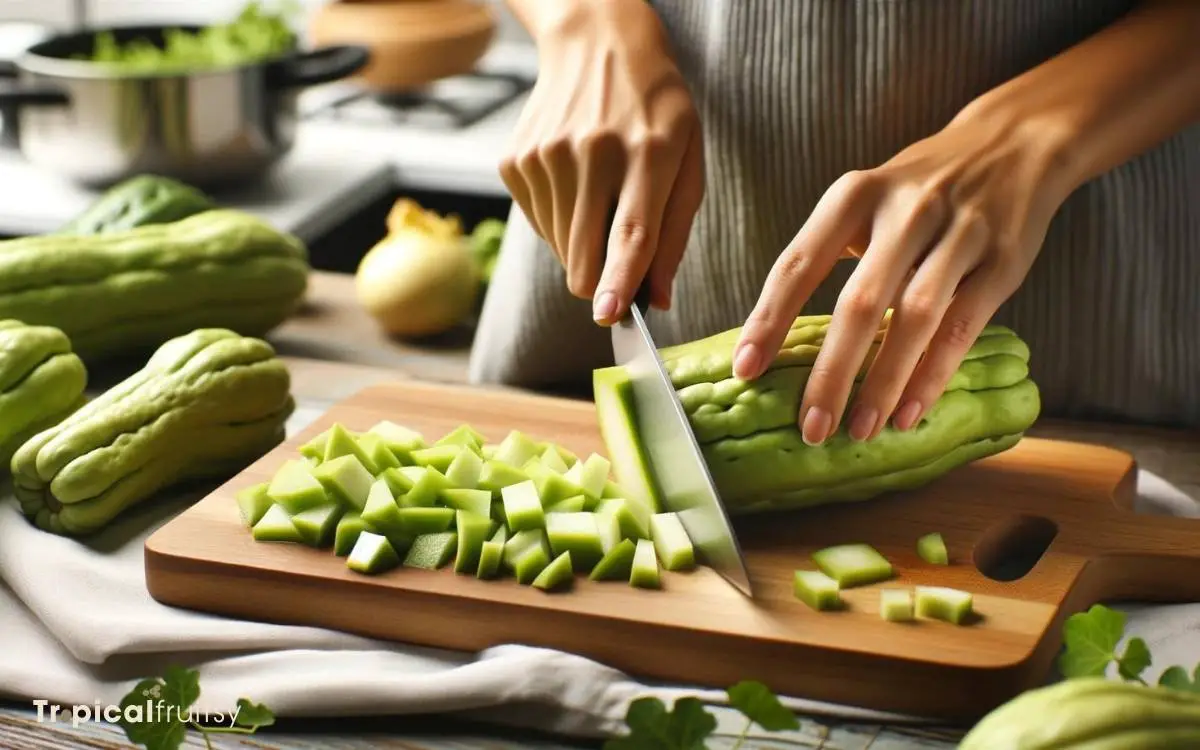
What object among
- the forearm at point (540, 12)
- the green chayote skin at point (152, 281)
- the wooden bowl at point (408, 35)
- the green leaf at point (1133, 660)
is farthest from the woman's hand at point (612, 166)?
the wooden bowl at point (408, 35)

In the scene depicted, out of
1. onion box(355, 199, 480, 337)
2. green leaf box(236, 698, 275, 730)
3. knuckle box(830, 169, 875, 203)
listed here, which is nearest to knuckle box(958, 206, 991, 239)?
knuckle box(830, 169, 875, 203)

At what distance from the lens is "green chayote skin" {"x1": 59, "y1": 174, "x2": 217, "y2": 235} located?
2.43 meters

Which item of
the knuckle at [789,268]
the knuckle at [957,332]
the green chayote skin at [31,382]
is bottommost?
the green chayote skin at [31,382]

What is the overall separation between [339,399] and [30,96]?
1.13 m

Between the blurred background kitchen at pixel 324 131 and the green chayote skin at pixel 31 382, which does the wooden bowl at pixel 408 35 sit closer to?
the blurred background kitchen at pixel 324 131

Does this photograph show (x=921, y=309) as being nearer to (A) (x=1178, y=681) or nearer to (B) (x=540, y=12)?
(A) (x=1178, y=681)

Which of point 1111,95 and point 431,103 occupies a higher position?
point 1111,95

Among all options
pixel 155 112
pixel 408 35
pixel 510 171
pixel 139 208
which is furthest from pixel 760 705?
pixel 408 35

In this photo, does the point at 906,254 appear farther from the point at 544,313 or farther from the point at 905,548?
the point at 544,313

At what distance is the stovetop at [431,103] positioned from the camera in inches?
150

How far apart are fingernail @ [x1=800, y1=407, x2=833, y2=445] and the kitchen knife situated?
121mm

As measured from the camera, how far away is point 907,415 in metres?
1.62

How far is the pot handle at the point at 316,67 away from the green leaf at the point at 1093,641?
Result: 7.14 ft

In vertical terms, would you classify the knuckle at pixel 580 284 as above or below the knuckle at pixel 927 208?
below
